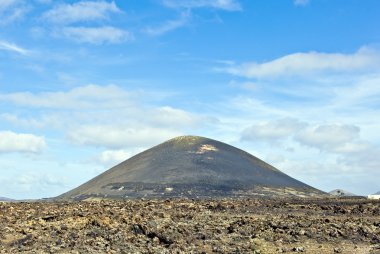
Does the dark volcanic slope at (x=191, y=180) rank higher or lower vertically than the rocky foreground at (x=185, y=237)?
higher

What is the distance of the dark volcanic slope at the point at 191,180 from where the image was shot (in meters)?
156

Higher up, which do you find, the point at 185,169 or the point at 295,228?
the point at 185,169

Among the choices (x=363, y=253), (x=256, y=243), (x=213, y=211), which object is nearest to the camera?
(x=363, y=253)

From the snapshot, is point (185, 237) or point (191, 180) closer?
point (185, 237)

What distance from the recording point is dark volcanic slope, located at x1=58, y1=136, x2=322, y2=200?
15612cm

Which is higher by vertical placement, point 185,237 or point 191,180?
point 191,180

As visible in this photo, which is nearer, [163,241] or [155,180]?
[163,241]

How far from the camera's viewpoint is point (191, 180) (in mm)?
170250

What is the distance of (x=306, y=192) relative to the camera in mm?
167875

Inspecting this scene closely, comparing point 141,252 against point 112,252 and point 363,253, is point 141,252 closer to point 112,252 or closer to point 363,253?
point 112,252

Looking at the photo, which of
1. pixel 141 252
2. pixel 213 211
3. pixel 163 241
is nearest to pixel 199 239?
pixel 163 241

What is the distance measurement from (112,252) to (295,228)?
434 inches

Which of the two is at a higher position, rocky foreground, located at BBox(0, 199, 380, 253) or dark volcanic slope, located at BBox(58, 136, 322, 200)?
dark volcanic slope, located at BBox(58, 136, 322, 200)

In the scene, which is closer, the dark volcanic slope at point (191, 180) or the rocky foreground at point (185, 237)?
the rocky foreground at point (185, 237)
